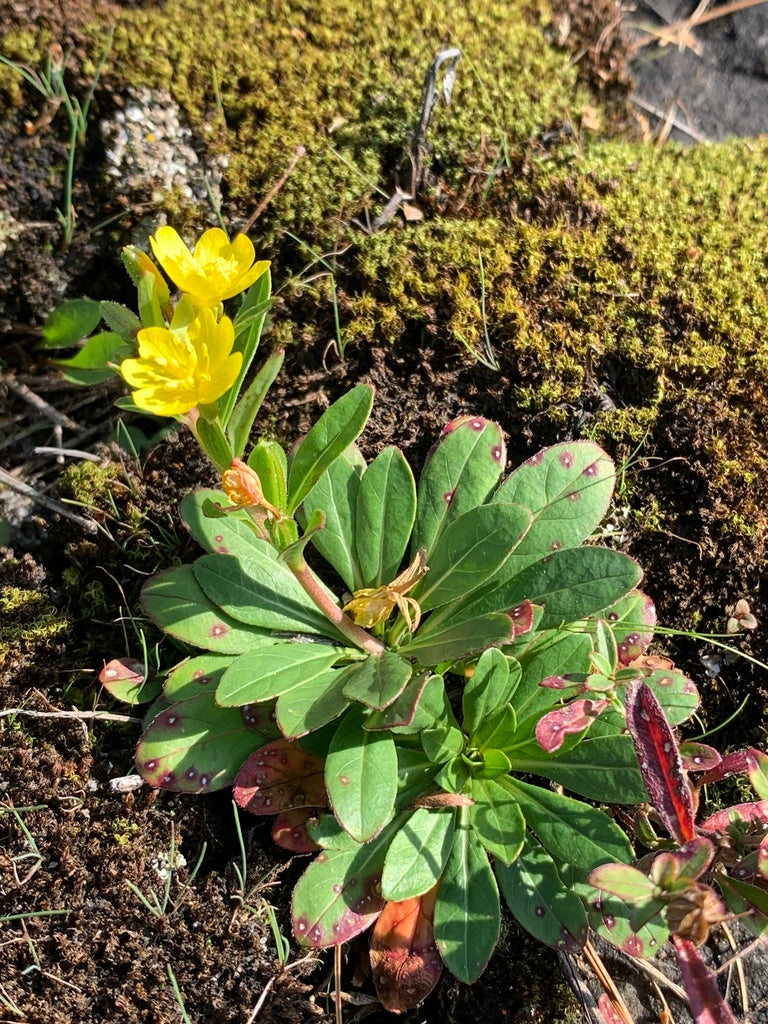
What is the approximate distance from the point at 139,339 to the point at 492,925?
146 centimetres

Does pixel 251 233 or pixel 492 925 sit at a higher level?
pixel 251 233

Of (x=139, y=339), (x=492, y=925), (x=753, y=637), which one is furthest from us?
(x=753, y=637)

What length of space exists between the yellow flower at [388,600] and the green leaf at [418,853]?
449 mm

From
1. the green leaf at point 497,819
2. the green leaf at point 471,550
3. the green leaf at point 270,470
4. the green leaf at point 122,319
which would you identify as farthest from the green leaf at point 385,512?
the green leaf at point 122,319

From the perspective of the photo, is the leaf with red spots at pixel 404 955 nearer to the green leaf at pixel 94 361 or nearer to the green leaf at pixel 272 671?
the green leaf at pixel 272 671

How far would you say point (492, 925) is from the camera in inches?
76.0

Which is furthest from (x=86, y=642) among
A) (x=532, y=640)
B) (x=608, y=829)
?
(x=608, y=829)

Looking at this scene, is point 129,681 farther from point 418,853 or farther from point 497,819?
point 497,819

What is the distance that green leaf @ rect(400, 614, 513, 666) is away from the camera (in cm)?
195

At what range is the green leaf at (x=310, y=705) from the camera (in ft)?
6.29

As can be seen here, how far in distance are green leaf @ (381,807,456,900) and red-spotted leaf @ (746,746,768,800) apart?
2.22 ft

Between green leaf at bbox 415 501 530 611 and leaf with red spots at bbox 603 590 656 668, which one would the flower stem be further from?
leaf with red spots at bbox 603 590 656 668

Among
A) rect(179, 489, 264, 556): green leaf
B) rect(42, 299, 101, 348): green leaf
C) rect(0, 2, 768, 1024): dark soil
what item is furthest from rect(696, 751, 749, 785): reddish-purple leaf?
rect(42, 299, 101, 348): green leaf

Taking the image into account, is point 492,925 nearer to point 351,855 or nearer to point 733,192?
point 351,855
